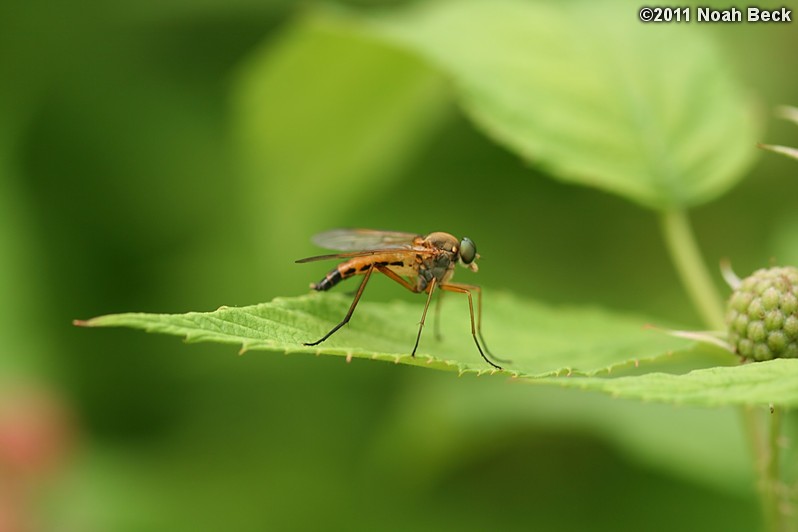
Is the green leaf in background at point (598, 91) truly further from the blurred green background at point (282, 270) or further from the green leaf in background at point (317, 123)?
the blurred green background at point (282, 270)

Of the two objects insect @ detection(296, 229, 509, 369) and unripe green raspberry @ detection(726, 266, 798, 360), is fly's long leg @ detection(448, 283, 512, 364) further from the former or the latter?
unripe green raspberry @ detection(726, 266, 798, 360)

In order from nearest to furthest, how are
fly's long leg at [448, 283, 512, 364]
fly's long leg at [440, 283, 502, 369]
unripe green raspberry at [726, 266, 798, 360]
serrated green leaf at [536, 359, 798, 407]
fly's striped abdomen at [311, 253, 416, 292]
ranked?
serrated green leaf at [536, 359, 798, 407], unripe green raspberry at [726, 266, 798, 360], fly's long leg at [448, 283, 512, 364], fly's long leg at [440, 283, 502, 369], fly's striped abdomen at [311, 253, 416, 292]

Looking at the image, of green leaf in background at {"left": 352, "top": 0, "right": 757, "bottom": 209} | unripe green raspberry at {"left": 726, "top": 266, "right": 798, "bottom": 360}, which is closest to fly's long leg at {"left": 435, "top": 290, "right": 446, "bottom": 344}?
green leaf in background at {"left": 352, "top": 0, "right": 757, "bottom": 209}

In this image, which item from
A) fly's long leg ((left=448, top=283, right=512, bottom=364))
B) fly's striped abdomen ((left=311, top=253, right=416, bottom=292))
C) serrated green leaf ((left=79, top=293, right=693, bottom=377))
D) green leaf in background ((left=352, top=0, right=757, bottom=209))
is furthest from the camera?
green leaf in background ((left=352, top=0, right=757, bottom=209))

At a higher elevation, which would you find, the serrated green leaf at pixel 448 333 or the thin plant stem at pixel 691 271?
the thin plant stem at pixel 691 271

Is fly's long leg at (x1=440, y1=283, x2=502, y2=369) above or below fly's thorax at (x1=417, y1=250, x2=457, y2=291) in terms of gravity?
below

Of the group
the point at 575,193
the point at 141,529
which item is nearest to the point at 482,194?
the point at 575,193

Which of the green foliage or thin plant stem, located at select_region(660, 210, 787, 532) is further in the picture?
thin plant stem, located at select_region(660, 210, 787, 532)

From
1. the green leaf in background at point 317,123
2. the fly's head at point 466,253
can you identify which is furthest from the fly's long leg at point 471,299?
the green leaf in background at point 317,123
